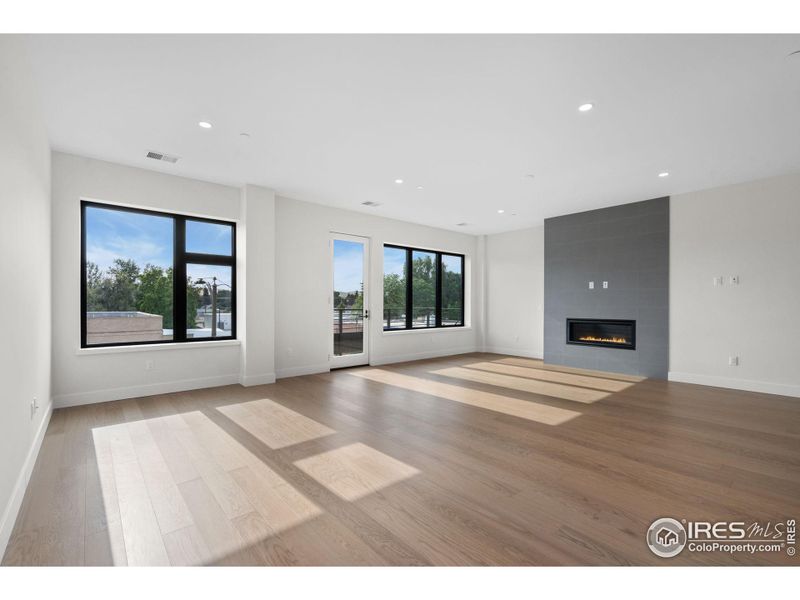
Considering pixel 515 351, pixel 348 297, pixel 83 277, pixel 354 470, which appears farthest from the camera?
pixel 515 351

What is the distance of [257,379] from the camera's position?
17.4ft

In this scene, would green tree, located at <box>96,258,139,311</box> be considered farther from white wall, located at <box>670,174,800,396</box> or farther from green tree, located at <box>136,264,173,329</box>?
white wall, located at <box>670,174,800,396</box>

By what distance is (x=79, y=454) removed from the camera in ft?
9.51

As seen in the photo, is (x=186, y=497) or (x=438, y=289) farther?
(x=438, y=289)

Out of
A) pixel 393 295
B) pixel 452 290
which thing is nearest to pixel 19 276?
pixel 393 295

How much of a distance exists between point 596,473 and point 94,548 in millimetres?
2879

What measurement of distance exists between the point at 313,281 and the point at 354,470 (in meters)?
3.97

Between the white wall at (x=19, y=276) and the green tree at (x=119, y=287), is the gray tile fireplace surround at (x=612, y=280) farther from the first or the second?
the white wall at (x=19, y=276)

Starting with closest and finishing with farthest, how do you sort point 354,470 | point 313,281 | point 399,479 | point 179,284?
point 399,479 < point 354,470 < point 179,284 < point 313,281

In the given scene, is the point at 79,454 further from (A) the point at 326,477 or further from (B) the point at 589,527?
(B) the point at 589,527

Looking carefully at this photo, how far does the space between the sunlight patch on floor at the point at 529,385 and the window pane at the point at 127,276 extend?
4.09 metres

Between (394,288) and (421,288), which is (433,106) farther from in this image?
(421,288)

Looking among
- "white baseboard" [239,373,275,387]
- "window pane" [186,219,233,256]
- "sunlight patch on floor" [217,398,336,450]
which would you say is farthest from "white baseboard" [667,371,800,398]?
"window pane" [186,219,233,256]
